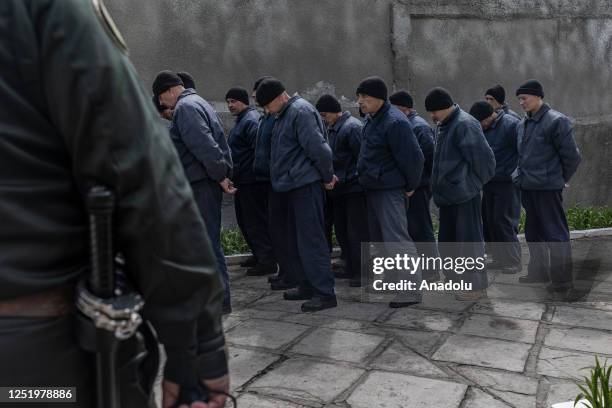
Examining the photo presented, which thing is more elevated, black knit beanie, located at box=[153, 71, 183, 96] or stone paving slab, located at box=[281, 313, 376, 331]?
black knit beanie, located at box=[153, 71, 183, 96]

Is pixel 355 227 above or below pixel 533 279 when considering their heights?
above

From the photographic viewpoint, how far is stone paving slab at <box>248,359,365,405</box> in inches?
161

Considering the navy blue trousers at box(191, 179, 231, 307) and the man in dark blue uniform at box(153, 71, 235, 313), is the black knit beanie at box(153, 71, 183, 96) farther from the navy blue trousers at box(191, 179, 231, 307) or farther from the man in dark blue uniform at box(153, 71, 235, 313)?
the navy blue trousers at box(191, 179, 231, 307)

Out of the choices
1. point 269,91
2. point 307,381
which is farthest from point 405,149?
point 307,381

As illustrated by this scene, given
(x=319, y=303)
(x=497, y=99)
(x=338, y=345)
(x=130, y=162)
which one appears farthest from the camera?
(x=497, y=99)

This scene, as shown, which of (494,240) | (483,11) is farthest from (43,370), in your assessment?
(483,11)

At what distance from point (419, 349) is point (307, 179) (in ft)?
6.12

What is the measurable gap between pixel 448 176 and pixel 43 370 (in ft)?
17.9

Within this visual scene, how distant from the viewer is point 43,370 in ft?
4.73

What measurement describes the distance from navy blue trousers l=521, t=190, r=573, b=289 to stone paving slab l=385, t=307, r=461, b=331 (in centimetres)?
144

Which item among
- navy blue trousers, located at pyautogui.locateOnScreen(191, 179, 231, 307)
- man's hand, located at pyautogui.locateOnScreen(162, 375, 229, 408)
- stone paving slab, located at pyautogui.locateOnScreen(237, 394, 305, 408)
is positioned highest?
man's hand, located at pyautogui.locateOnScreen(162, 375, 229, 408)

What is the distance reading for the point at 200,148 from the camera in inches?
222

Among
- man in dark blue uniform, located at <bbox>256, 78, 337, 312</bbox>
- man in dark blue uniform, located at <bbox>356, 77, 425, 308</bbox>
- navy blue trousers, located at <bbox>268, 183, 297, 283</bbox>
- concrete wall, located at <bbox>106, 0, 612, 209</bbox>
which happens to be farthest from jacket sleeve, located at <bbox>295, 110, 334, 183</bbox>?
concrete wall, located at <bbox>106, 0, 612, 209</bbox>

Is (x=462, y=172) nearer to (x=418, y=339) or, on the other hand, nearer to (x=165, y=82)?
(x=418, y=339)
